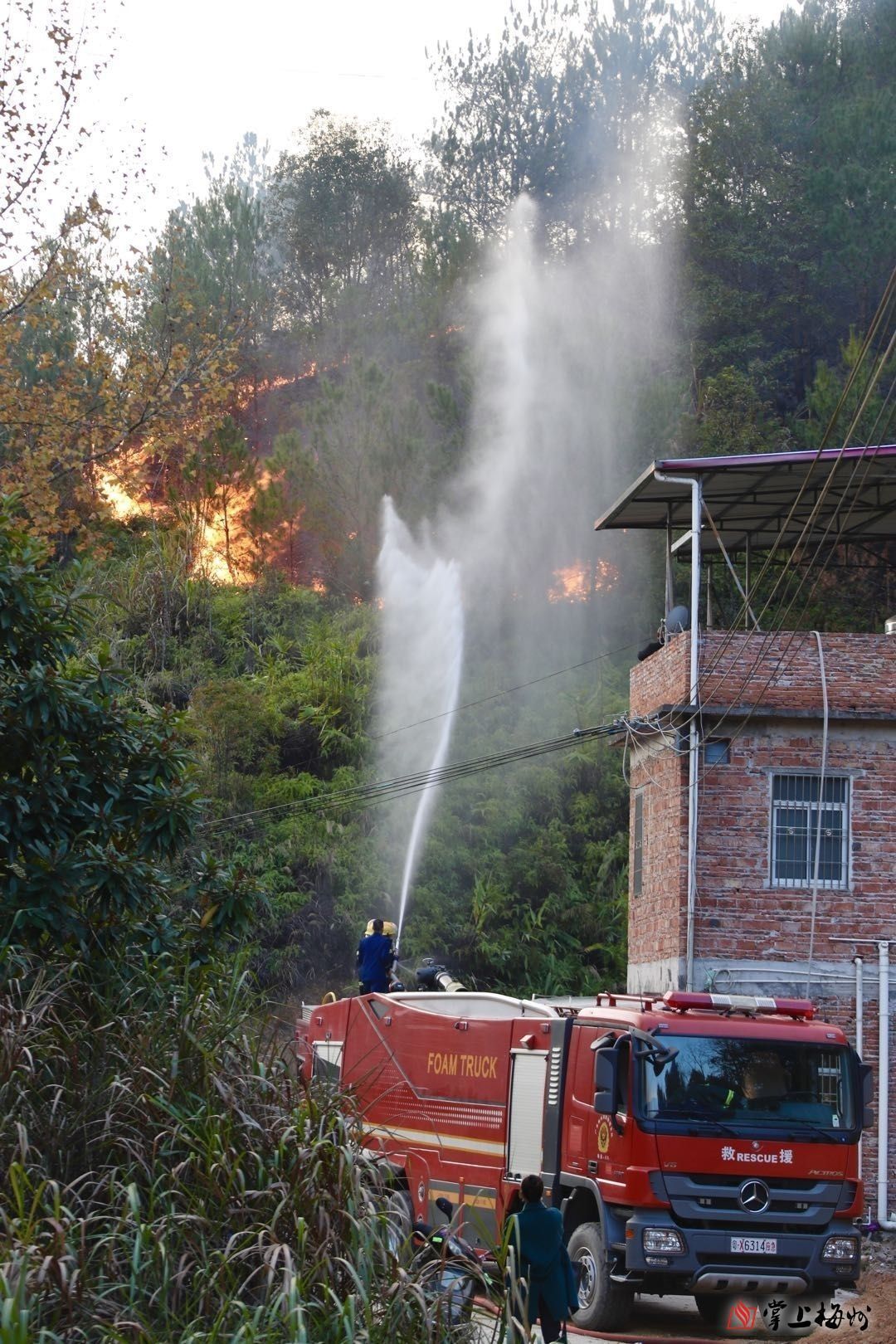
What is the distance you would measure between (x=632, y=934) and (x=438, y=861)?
13.1 meters

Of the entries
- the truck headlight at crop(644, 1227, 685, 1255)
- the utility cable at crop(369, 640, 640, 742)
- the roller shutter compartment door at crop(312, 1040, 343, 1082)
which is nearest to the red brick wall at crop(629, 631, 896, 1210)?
the roller shutter compartment door at crop(312, 1040, 343, 1082)

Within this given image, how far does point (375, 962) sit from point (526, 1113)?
15.3 feet

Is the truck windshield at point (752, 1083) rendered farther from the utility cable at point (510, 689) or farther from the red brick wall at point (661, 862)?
the utility cable at point (510, 689)

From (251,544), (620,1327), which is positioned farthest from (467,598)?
(620,1327)

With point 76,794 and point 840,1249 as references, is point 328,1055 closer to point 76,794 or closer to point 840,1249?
point 840,1249

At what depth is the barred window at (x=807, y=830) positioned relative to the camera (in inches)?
761

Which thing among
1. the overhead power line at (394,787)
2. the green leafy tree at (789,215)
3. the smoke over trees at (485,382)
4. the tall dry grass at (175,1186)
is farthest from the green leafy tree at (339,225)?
the tall dry grass at (175,1186)

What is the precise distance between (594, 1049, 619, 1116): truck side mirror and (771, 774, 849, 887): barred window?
782 cm

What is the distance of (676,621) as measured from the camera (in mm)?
20906

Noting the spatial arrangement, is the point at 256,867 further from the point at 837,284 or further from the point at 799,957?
the point at 837,284

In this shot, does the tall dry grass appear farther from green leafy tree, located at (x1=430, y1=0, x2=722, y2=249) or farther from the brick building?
green leafy tree, located at (x1=430, y1=0, x2=722, y2=249)

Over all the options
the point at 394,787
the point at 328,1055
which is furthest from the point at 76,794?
the point at 394,787

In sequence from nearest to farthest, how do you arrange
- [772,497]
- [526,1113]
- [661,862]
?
[526,1113], [661,862], [772,497]

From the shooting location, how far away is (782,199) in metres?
46.8
